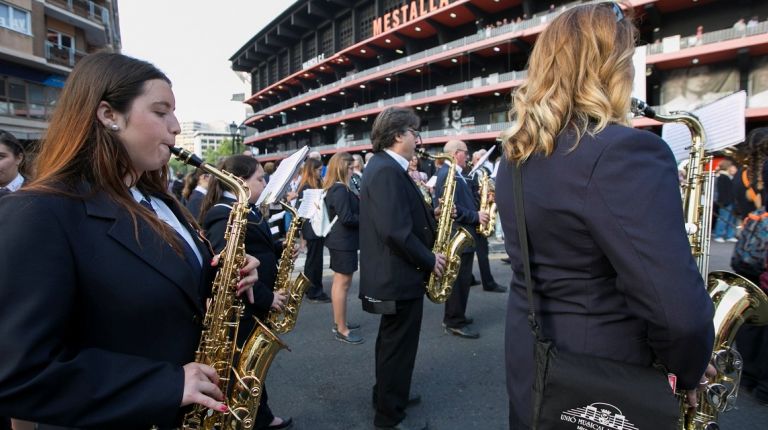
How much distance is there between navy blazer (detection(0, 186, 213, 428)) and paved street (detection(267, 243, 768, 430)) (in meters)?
2.32

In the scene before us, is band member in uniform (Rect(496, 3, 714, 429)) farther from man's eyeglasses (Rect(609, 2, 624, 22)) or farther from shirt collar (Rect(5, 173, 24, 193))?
shirt collar (Rect(5, 173, 24, 193))

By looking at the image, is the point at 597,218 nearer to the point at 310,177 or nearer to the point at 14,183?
the point at 14,183

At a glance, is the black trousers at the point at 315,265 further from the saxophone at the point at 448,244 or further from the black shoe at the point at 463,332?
the saxophone at the point at 448,244

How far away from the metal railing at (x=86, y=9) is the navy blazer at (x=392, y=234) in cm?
2719

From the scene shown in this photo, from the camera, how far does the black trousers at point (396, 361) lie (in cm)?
311

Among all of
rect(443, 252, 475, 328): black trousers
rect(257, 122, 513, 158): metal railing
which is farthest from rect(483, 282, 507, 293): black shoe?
rect(257, 122, 513, 158): metal railing

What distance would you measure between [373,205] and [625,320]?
202 cm

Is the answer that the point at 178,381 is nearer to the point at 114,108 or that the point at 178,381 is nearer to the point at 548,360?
the point at 114,108

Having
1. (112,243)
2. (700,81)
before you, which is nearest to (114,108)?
(112,243)

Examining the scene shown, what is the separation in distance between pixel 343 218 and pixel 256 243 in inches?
103

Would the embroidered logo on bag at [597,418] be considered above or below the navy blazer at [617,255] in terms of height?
below

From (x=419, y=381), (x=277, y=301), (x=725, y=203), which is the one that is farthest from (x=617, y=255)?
(x=725, y=203)

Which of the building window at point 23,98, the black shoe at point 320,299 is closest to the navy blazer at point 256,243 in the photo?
the black shoe at point 320,299

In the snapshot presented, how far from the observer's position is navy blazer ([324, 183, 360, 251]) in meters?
5.57
